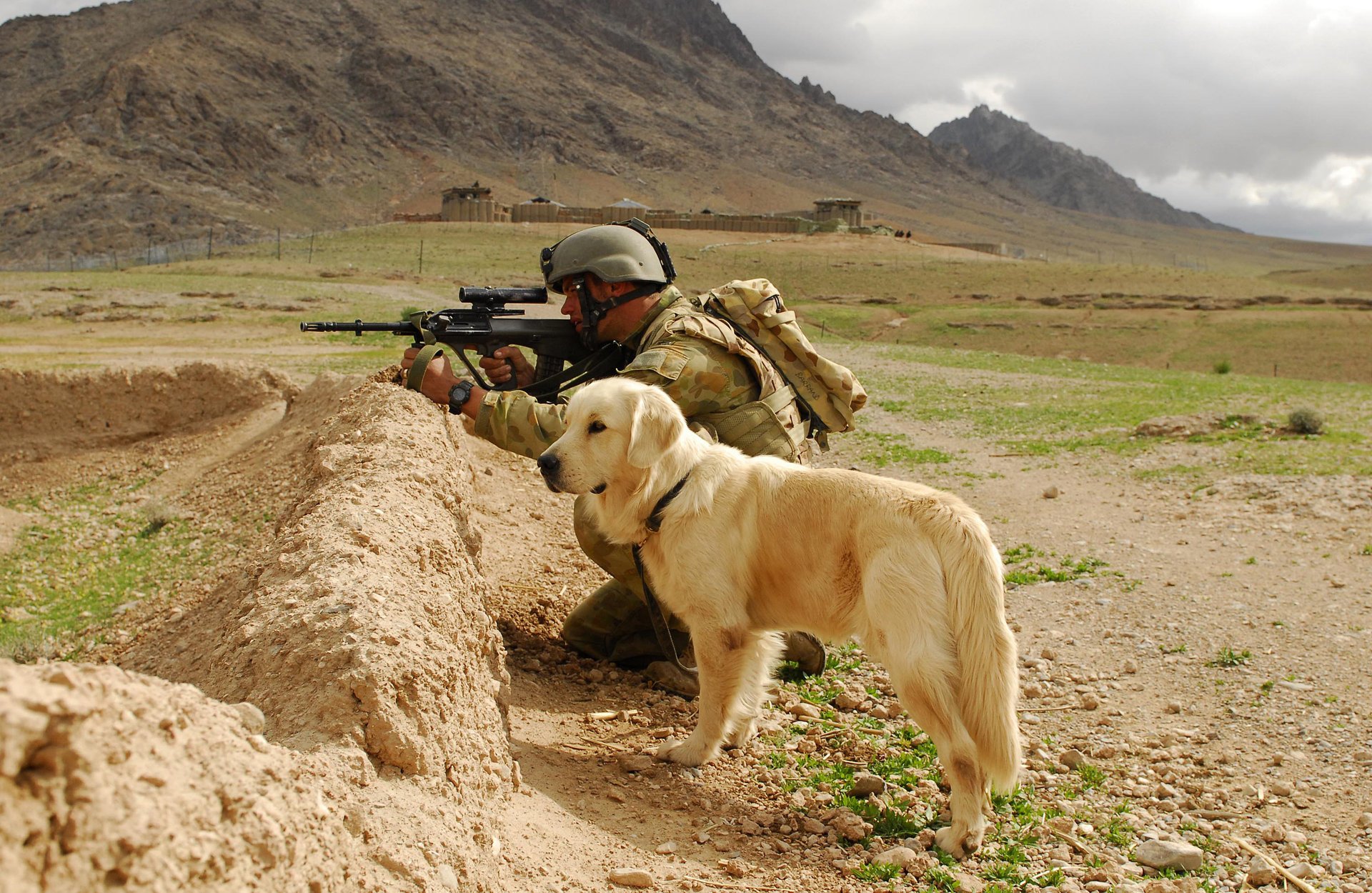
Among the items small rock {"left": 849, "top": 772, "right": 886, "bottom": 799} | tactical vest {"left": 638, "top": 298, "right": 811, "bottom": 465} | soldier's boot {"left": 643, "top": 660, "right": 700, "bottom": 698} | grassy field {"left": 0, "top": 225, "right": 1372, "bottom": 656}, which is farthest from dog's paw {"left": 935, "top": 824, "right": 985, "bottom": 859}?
grassy field {"left": 0, "top": 225, "right": 1372, "bottom": 656}

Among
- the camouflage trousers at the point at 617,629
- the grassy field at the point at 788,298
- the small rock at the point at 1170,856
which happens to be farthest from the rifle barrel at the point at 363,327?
the grassy field at the point at 788,298

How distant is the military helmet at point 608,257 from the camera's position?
573 centimetres

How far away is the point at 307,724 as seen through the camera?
A: 331cm

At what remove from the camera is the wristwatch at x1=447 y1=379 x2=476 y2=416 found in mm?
5363

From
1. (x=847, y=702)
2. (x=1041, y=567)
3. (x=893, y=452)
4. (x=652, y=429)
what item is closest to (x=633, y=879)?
(x=652, y=429)

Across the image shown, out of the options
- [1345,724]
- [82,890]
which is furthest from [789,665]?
[82,890]

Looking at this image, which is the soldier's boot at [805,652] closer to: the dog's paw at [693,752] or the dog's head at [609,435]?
the dog's paw at [693,752]

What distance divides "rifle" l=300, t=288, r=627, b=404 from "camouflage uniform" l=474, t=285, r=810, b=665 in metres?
0.32

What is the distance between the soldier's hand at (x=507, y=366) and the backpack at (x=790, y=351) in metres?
1.14

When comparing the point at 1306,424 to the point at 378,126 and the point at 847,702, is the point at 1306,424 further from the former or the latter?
the point at 378,126

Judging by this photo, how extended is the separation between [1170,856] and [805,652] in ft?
7.71

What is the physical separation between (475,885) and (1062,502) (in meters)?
8.94

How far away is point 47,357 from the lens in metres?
18.8

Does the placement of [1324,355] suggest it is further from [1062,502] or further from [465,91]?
[465,91]
